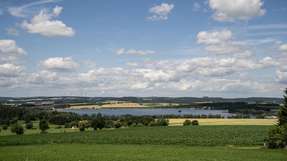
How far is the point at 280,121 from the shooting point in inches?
2092

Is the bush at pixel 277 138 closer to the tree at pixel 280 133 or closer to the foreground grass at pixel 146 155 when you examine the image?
the tree at pixel 280 133

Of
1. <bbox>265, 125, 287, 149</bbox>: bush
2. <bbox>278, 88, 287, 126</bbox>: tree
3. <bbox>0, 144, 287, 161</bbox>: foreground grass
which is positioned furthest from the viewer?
<bbox>278, 88, 287, 126</bbox>: tree

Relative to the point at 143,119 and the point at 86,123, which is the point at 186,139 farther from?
the point at 143,119

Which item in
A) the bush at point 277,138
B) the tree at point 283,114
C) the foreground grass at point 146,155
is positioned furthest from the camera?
the tree at point 283,114

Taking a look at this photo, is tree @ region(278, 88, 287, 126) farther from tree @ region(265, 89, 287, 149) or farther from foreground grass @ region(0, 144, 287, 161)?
foreground grass @ region(0, 144, 287, 161)

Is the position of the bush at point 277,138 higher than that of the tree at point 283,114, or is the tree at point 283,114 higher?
the tree at point 283,114

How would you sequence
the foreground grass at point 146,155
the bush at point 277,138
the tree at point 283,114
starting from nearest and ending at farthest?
the foreground grass at point 146,155 → the bush at point 277,138 → the tree at point 283,114

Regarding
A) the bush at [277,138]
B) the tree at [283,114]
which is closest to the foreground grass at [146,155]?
the bush at [277,138]

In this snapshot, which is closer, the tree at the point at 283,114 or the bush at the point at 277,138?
the bush at the point at 277,138

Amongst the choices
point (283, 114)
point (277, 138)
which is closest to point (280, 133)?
point (277, 138)

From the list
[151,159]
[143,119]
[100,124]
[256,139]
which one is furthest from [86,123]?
[151,159]

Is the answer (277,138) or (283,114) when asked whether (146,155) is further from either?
(283,114)

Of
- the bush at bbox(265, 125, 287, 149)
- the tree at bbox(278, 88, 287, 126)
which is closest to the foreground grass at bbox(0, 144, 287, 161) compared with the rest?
the bush at bbox(265, 125, 287, 149)

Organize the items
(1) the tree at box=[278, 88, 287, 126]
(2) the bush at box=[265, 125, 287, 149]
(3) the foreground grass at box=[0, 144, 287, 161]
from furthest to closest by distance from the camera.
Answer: (1) the tree at box=[278, 88, 287, 126]
(2) the bush at box=[265, 125, 287, 149]
(3) the foreground grass at box=[0, 144, 287, 161]
